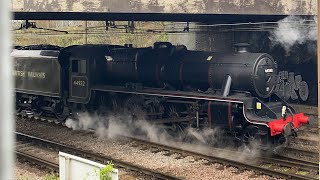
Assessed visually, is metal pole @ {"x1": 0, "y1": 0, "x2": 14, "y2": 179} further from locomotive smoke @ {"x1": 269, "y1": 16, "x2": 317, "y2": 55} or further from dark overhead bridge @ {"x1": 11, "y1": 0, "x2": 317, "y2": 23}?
locomotive smoke @ {"x1": 269, "y1": 16, "x2": 317, "y2": 55}

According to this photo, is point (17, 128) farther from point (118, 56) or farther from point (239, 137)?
point (239, 137)

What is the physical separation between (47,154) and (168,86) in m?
3.73

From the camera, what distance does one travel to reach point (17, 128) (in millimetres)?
15453

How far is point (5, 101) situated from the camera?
1.27m

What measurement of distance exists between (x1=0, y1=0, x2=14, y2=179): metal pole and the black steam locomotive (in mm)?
9576

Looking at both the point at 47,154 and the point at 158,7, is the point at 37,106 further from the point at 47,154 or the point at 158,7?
the point at 158,7

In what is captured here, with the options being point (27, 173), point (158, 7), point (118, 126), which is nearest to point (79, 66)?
point (118, 126)

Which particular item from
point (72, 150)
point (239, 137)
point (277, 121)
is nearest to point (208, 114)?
point (239, 137)

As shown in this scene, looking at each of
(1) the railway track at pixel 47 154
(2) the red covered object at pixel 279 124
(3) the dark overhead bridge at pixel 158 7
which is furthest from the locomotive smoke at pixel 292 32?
(1) the railway track at pixel 47 154

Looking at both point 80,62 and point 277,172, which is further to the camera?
point 80,62

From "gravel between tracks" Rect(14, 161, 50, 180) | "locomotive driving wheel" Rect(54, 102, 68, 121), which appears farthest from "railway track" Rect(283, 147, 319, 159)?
"locomotive driving wheel" Rect(54, 102, 68, 121)

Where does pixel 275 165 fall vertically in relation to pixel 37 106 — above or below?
below

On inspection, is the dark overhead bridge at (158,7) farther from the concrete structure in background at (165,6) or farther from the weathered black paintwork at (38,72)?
the weathered black paintwork at (38,72)

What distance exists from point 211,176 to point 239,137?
2.50 m
